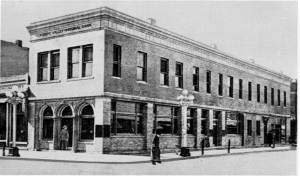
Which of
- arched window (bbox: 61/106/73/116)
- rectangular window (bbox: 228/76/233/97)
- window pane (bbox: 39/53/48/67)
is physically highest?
window pane (bbox: 39/53/48/67)

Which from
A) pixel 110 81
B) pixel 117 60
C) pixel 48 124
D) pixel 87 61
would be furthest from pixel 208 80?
pixel 48 124

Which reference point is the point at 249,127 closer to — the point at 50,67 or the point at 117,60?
the point at 117,60

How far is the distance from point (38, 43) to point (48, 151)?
6.56 m

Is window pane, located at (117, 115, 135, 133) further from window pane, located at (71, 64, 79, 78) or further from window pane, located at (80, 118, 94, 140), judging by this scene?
window pane, located at (71, 64, 79, 78)

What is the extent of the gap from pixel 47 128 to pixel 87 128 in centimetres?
329

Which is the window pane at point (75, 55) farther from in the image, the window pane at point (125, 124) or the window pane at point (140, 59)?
the window pane at point (125, 124)

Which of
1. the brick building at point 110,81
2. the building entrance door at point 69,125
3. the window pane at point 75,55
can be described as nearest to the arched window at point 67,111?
the brick building at point 110,81

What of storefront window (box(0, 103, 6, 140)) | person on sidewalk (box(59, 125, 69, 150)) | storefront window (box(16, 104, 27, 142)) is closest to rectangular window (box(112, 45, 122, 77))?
person on sidewalk (box(59, 125, 69, 150))

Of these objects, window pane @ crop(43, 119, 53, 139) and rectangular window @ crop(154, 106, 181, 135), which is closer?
window pane @ crop(43, 119, 53, 139)

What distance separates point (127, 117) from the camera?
28.9 metres

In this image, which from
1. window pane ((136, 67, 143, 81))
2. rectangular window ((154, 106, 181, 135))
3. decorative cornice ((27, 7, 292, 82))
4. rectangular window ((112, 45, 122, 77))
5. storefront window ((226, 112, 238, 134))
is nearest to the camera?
decorative cornice ((27, 7, 292, 82))

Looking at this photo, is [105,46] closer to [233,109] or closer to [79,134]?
[79,134]

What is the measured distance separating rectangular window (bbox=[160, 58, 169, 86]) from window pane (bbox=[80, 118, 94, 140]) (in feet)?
22.0

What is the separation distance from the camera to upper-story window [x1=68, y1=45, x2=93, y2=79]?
27.8 metres
